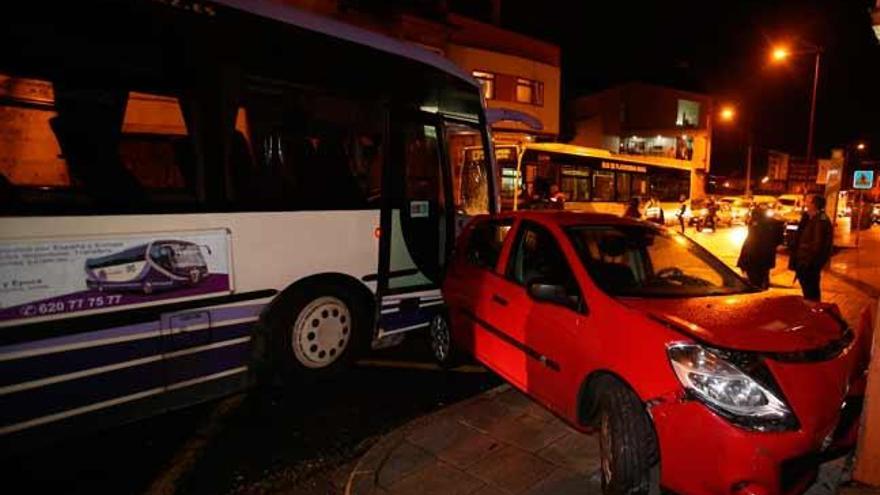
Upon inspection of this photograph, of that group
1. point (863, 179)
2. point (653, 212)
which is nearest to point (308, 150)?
point (863, 179)

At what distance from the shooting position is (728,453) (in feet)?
8.45

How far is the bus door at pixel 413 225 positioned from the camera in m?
5.40

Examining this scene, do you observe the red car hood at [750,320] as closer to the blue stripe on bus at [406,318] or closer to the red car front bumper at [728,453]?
the red car front bumper at [728,453]

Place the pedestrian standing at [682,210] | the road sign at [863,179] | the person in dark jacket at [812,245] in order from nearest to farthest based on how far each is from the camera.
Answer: the person in dark jacket at [812,245], the road sign at [863,179], the pedestrian standing at [682,210]

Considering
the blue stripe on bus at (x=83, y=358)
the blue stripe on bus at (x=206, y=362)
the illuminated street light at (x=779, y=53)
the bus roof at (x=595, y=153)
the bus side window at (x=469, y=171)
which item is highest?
the illuminated street light at (x=779, y=53)

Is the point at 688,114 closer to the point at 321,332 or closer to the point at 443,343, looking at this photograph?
the point at 443,343

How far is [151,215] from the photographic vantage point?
12.4ft

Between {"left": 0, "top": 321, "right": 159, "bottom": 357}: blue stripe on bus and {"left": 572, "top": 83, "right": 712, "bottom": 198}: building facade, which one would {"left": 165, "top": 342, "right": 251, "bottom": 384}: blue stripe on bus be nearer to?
{"left": 0, "top": 321, "right": 159, "bottom": 357}: blue stripe on bus

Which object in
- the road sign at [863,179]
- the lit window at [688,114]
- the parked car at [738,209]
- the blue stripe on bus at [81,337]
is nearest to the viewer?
the blue stripe on bus at [81,337]

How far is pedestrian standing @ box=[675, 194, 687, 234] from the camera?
2458 cm

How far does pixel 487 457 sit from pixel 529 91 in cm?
2468

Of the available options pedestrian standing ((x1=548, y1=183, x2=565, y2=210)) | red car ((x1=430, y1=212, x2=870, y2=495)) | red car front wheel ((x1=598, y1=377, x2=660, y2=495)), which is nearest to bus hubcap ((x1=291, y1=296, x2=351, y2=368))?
red car ((x1=430, y1=212, x2=870, y2=495))


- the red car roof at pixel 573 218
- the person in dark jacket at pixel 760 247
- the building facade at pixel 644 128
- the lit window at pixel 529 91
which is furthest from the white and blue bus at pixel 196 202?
the building facade at pixel 644 128

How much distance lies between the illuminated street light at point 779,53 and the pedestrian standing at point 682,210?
8.13 m
